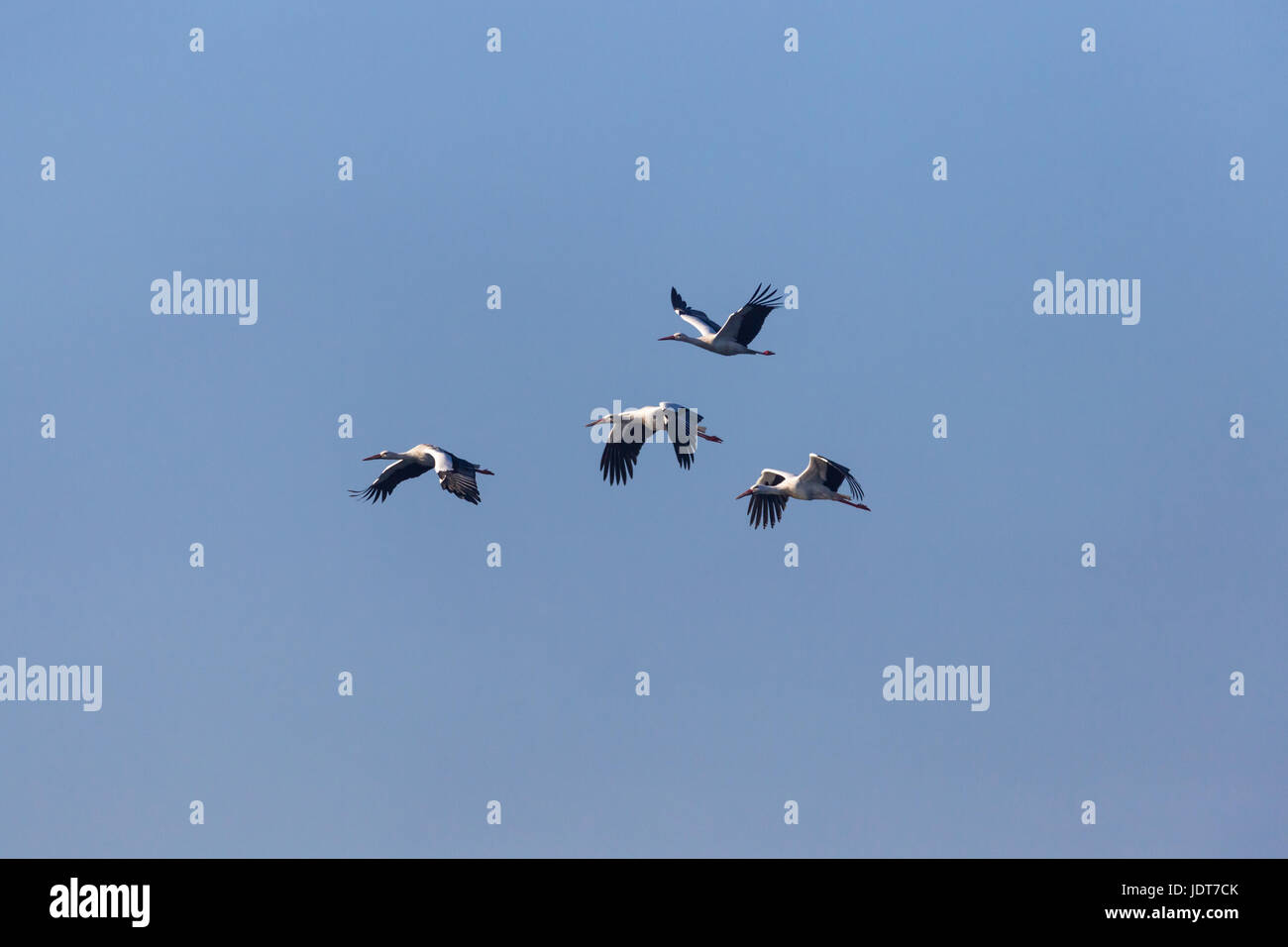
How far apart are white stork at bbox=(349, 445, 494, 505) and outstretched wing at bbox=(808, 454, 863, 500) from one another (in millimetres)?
7767

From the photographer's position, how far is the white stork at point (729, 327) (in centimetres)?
5012

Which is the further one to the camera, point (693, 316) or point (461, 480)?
point (693, 316)

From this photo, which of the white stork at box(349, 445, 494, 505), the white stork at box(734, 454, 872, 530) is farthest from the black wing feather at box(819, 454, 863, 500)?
the white stork at box(349, 445, 494, 505)

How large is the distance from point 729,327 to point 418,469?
8810mm

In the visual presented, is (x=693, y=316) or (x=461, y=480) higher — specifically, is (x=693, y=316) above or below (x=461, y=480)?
above

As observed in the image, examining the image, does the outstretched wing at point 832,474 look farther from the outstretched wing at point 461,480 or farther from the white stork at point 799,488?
the outstretched wing at point 461,480

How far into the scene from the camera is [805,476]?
1957 inches

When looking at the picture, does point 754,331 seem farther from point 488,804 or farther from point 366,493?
point 488,804

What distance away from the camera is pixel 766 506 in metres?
51.3

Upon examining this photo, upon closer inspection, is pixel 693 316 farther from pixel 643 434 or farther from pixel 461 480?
pixel 461 480

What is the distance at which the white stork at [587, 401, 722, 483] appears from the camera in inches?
1993

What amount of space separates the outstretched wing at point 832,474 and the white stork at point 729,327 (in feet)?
11.3

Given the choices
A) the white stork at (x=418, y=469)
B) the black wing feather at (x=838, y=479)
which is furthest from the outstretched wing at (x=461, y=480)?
the black wing feather at (x=838, y=479)

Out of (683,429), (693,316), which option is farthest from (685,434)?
(693,316)
